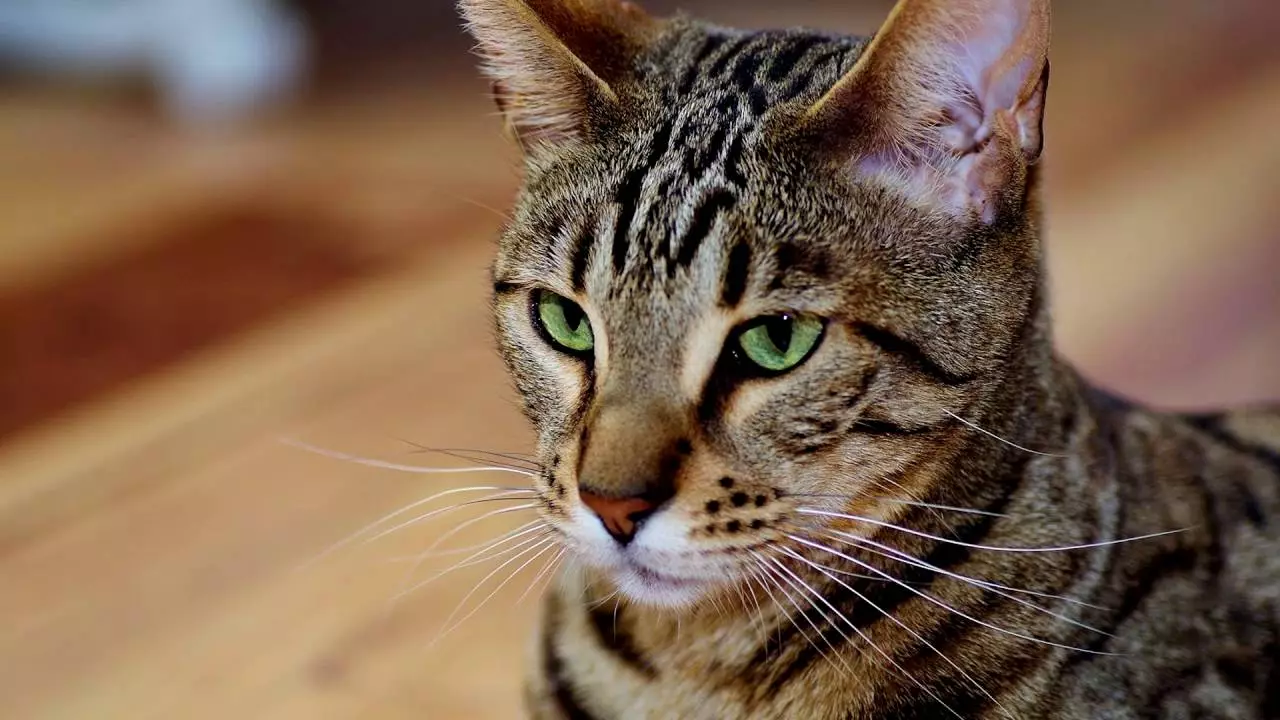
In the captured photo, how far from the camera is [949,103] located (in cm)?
96

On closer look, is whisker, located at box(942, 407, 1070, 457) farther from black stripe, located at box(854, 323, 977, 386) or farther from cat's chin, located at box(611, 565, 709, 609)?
cat's chin, located at box(611, 565, 709, 609)

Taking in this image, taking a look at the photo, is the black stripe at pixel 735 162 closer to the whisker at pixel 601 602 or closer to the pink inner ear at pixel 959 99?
the pink inner ear at pixel 959 99

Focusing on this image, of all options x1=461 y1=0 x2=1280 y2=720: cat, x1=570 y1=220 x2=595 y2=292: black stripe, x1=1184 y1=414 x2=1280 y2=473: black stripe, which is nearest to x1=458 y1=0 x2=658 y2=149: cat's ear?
x1=461 y1=0 x2=1280 y2=720: cat

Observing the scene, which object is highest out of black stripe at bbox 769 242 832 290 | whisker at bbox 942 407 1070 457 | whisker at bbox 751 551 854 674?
black stripe at bbox 769 242 832 290

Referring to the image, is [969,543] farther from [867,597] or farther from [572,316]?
[572,316]

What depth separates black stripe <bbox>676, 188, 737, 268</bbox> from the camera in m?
0.94

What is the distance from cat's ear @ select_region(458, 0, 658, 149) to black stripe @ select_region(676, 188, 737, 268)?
0.13m

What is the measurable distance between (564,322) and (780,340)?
18cm

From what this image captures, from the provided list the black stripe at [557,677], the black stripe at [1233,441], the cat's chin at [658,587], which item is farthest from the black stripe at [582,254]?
the black stripe at [1233,441]

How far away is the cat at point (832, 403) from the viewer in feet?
3.08

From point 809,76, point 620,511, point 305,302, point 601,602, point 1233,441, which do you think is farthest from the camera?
point 305,302

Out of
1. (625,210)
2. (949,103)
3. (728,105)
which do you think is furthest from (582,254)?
(949,103)

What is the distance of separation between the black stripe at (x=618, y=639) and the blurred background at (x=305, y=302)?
31cm

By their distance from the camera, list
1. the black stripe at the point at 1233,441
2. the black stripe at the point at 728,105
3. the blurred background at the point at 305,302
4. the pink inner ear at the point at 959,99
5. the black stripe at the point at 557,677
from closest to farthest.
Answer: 1. the pink inner ear at the point at 959,99
2. the black stripe at the point at 728,105
3. the black stripe at the point at 557,677
4. the black stripe at the point at 1233,441
5. the blurred background at the point at 305,302
